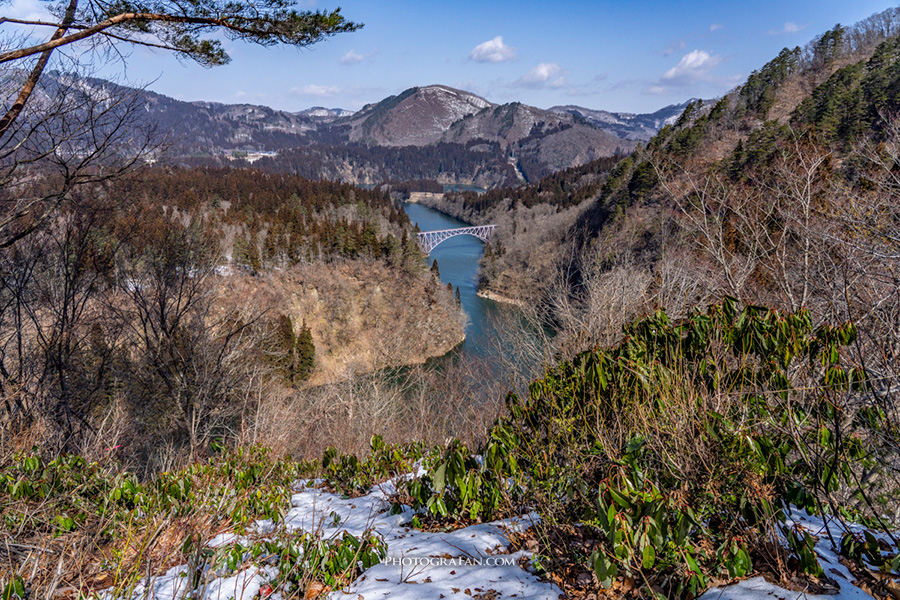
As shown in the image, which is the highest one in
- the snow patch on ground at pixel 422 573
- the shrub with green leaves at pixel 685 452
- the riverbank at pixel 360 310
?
the shrub with green leaves at pixel 685 452

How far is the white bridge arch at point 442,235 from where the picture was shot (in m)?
50.0

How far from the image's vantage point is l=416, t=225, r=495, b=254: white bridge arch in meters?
50.0

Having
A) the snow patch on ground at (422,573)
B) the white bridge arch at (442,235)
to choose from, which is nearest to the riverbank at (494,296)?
the white bridge arch at (442,235)

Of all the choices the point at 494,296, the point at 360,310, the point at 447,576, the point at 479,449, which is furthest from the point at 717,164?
the point at 447,576

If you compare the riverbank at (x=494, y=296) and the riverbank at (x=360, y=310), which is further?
the riverbank at (x=494, y=296)

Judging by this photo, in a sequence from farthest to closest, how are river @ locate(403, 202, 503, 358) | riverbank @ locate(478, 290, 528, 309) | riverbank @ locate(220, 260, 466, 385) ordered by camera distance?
1. riverbank @ locate(478, 290, 528, 309)
2. riverbank @ locate(220, 260, 466, 385)
3. river @ locate(403, 202, 503, 358)

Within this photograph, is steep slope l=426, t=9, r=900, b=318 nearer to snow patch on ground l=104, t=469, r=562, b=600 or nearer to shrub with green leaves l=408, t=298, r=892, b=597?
shrub with green leaves l=408, t=298, r=892, b=597

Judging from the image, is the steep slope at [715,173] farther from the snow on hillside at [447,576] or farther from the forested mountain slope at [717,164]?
the snow on hillside at [447,576]

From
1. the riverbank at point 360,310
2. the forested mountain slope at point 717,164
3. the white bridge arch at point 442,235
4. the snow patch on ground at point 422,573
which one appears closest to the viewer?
the snow patch on ground at point 422,573

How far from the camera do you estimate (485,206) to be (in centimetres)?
7319

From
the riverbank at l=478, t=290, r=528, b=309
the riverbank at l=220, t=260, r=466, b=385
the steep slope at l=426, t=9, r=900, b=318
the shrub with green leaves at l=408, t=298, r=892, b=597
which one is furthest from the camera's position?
the riverbank at l=478, t=290, r=528, b=309

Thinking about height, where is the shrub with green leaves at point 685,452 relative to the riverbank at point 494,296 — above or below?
above

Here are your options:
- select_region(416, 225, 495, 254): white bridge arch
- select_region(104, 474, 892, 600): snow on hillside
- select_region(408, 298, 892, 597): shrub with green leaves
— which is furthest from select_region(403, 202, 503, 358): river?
select_region(104, 474, 892, 600): snow on hillside

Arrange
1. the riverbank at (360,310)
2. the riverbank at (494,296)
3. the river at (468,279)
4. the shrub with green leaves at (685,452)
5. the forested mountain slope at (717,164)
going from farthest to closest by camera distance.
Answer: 1. the riverbank at (494,296)
2. the riverbank at (360,310)
3. the river at (468,279)
4. the forested mountain slope at (717,164)
5. the shrub with green leaves at (685,452)
